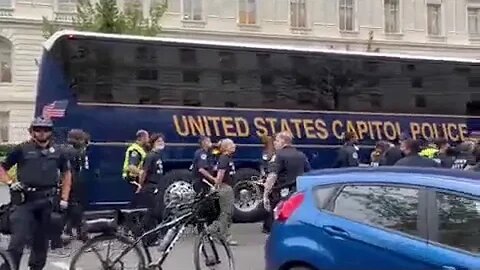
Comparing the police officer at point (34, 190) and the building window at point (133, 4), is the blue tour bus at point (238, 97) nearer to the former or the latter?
the police officer at point (34, 190)

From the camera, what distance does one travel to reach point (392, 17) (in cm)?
5169

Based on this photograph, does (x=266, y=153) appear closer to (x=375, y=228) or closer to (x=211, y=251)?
(x=211, y=251)

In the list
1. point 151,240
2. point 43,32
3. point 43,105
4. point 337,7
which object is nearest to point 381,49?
point 337,7

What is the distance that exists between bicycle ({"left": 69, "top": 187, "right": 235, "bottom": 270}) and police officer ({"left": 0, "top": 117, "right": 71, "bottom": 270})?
17.6 inches

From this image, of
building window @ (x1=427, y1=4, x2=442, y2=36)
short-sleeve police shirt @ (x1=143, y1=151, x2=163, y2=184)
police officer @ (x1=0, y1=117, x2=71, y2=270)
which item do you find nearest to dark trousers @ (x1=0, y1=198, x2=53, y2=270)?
police officer @ (x1=0, y1=117, x2=71, y2=270)

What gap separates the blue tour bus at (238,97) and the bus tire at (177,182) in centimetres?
4

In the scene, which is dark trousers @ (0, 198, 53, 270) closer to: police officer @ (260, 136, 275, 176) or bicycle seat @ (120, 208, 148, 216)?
bicycle seat @ (120, 208, 148, 216)

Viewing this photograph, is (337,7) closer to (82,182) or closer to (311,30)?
(311,30)

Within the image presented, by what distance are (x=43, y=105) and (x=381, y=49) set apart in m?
37.0

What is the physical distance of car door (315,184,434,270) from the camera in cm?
638

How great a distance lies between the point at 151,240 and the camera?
30.6 feet

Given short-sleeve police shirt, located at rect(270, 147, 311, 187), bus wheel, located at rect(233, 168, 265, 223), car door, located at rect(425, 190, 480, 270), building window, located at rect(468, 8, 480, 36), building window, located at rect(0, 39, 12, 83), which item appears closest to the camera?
car door, located at rect(425, 190, 480, 270)

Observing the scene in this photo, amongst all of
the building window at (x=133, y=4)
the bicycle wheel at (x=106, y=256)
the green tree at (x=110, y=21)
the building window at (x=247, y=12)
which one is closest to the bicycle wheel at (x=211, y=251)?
the bicycle wheel at (x=106, y=256)

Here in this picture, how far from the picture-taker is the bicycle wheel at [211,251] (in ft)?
30.9
